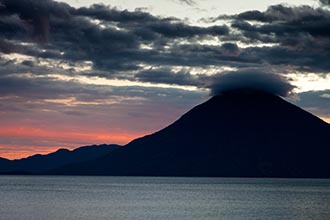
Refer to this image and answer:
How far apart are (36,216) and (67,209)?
16785 millimetres

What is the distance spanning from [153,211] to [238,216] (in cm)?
2027

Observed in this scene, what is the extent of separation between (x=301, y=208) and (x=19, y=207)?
67474 millimetres

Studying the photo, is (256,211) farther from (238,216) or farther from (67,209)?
(67,209)

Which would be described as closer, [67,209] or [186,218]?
[186,218]

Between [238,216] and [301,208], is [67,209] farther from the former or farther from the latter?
[301,208]

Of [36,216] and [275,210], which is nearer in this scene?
[36,216]

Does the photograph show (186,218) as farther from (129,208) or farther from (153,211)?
(129,208)

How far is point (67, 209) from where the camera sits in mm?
134250

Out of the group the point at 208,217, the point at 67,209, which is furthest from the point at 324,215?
the point at 67,209

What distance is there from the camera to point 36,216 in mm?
117875

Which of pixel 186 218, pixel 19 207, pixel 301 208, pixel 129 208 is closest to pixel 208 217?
pixel 186 218

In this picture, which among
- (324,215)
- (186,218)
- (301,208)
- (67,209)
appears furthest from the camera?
(301,208)

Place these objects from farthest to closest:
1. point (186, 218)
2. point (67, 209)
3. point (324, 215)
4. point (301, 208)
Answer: point (301, 208)
point (67, 209)
point (324, 215)
point (186, 218)

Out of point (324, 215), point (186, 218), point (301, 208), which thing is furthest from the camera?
point (301, 208)
